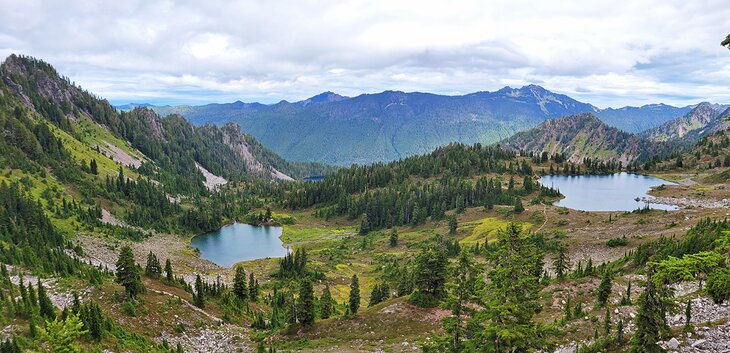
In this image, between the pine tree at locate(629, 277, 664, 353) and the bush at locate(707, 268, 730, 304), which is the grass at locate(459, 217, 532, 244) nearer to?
the pine tree at locate(629, 277, 664, 353)

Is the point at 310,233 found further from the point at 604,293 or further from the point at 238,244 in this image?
the point at 604,293

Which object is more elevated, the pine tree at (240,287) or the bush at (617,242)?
the bush at (617,242)

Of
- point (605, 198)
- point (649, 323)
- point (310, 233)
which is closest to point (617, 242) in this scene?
point (649, 323)

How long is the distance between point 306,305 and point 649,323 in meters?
34.9

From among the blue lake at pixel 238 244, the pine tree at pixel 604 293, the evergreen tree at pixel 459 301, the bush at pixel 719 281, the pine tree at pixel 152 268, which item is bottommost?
the blue lake at pixel 238 244

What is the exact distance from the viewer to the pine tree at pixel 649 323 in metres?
23.9

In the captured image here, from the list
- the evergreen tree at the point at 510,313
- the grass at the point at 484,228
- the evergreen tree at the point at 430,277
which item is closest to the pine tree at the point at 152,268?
the evergreen tree at the point at 430,277

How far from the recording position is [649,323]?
24219mm

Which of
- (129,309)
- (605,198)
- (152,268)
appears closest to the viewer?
(129,309)

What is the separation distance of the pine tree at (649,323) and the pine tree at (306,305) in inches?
1301

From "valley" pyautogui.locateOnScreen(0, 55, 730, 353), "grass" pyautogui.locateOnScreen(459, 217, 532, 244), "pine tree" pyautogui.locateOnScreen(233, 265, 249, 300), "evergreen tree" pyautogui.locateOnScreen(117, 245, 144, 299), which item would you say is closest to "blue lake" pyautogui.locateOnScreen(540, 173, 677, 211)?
"valley" pyautogui.locateOnScreen(0, 55, 730, 353)

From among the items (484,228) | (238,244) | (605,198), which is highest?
(605,198)

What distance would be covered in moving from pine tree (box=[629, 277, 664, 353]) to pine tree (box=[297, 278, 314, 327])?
3304 centimetres

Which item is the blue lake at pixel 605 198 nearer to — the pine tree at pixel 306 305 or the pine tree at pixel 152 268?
the pine tree at pixel 306 305
